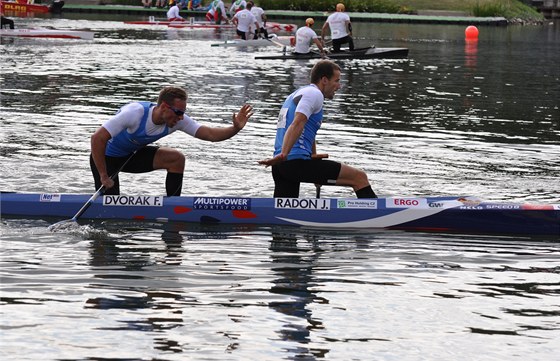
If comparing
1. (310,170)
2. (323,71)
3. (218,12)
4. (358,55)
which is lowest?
(358,55)

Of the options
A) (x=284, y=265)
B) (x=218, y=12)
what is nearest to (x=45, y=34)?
(x=218, y=12)

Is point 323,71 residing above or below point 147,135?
above

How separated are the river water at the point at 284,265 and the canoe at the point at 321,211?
0.17m

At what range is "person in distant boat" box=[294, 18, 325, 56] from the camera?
34375 mm

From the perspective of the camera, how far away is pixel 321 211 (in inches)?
481

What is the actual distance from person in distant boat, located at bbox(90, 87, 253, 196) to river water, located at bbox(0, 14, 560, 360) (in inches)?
25.4

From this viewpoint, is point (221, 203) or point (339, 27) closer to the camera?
point (221, 203)

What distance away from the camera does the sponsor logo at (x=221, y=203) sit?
1233cm

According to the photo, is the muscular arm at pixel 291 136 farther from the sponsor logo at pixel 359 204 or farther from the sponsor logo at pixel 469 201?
the sponsor logo at pixel 469 201

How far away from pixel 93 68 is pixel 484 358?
25513mm

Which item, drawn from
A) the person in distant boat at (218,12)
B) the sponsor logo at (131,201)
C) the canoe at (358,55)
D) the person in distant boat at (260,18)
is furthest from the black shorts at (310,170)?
the person in distant boat at (218,12)

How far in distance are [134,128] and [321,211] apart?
207 cm

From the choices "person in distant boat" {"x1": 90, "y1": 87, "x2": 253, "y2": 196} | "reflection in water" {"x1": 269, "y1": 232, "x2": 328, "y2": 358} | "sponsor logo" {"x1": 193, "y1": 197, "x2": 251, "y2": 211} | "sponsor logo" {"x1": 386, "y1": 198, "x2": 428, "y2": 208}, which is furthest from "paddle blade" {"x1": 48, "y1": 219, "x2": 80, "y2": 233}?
"sponsor logo" {"x1": 386, "y1": 198, "x2": 428, "y2": 208}

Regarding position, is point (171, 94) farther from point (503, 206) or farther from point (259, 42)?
point (259, 42)
